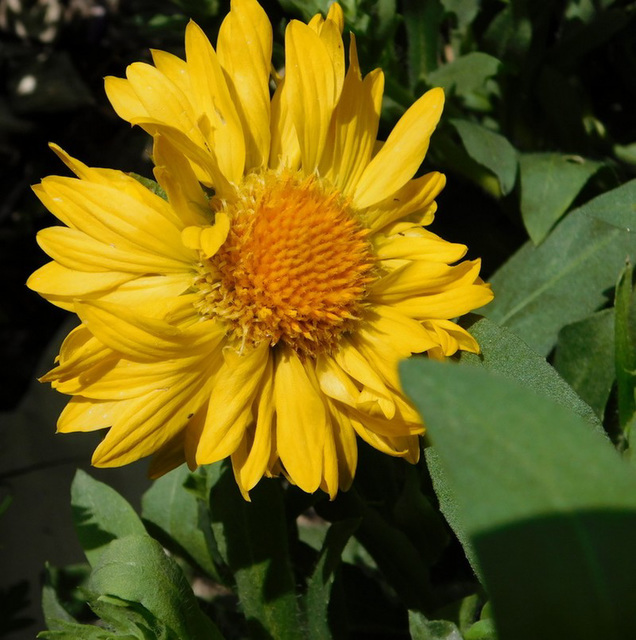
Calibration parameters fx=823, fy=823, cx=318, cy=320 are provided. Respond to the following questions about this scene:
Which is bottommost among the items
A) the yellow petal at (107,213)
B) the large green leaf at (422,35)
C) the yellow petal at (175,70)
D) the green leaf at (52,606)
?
the green leaf at (52,606)

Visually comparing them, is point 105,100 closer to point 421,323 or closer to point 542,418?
point 421,323

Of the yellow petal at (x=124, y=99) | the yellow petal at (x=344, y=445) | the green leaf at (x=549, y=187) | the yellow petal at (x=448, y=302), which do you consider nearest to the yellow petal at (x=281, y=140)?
the yellow petal at (x=124, y=99)

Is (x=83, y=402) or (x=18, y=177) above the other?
(x=18, y=177)

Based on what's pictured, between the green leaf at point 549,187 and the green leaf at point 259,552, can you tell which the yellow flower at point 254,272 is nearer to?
the green leaf at point 259,552

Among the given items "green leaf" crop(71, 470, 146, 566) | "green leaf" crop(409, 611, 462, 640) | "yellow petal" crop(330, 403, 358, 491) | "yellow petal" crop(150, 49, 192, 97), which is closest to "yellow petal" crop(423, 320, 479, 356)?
"yellow petal" crop(330, 403, 358, 491)

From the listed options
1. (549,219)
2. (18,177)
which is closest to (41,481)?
(18,177)

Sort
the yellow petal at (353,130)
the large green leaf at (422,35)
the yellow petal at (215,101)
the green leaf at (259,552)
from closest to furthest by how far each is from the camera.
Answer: the yellow petal at (215,101)
the yellow petal at (353,130)
the green leaf at (259,552)
the large green leaf at (422,35)
